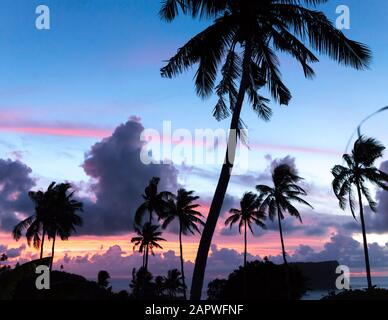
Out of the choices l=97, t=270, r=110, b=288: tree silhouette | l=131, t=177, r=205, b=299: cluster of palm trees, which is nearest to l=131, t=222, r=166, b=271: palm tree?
l=131, t=177, r=205, b=299: cluster of palm trees

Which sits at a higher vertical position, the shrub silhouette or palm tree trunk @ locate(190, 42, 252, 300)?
palm tree trunk @ locate(190, 42, 252, 300)

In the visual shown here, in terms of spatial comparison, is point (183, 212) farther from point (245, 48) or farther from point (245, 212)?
point (245, 48)

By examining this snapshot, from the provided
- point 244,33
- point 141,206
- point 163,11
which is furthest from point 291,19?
point 141,206

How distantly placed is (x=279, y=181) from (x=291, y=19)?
34837 millimetres

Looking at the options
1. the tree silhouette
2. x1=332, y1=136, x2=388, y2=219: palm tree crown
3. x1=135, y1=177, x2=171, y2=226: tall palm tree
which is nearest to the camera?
x1=332, y1=136, x2=388, y2=219: palm tree crown

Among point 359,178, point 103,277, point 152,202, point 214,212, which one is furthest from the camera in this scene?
point 103,277

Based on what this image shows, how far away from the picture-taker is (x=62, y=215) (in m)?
53.3

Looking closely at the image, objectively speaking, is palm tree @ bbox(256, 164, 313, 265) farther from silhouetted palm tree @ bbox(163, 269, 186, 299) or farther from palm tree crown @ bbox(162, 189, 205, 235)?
silhouetted palm tree @ bbox(163, 269, 186, 299)

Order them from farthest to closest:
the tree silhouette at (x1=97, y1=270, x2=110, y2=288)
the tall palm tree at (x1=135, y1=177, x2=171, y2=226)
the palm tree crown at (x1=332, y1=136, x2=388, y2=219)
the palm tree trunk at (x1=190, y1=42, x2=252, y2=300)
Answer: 1. the tree silhouette at (x1=97, y1=270, x2=110, y2=288)
2. the tall palm tree at (x1=135, y1=177, x2=171, y2=226)
3. the palm tree crown at (x1=332, y1=136, x2=388, y2=219)
4. the palm tree trunk at (x1=190, y1=42, x2=252, y2=300)

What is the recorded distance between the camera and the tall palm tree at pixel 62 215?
53156 millimetres

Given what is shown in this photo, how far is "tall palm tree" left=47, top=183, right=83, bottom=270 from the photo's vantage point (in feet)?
174

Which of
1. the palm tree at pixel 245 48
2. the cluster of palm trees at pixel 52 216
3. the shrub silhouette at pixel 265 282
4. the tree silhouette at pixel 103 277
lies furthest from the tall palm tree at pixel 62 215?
the tree silhouette at pixel 103 277

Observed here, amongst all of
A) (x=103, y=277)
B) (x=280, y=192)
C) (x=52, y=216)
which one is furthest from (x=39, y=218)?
(x=103, y=277)
